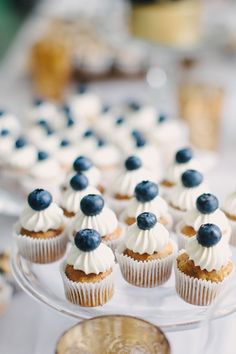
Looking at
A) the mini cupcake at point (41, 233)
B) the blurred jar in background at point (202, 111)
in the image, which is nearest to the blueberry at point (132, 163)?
the mini cupcake at point (41, 233)

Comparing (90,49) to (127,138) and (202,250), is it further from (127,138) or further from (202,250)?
(202,250)

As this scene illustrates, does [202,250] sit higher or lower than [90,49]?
lower

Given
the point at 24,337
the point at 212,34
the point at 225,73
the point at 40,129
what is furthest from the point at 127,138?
the point at 212,34

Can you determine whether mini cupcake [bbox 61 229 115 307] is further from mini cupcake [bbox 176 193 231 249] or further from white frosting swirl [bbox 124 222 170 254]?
mini cupcake [bbox 176 193 231 249]

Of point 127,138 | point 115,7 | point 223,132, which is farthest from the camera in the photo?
point 115,7

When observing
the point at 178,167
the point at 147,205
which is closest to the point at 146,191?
the point at 147,205

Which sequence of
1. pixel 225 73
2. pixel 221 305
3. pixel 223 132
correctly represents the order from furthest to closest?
1. pixel 225 73
2. pixel 223 132
3. pixel 221 305

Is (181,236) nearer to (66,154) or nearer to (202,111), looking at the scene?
(66,154)
